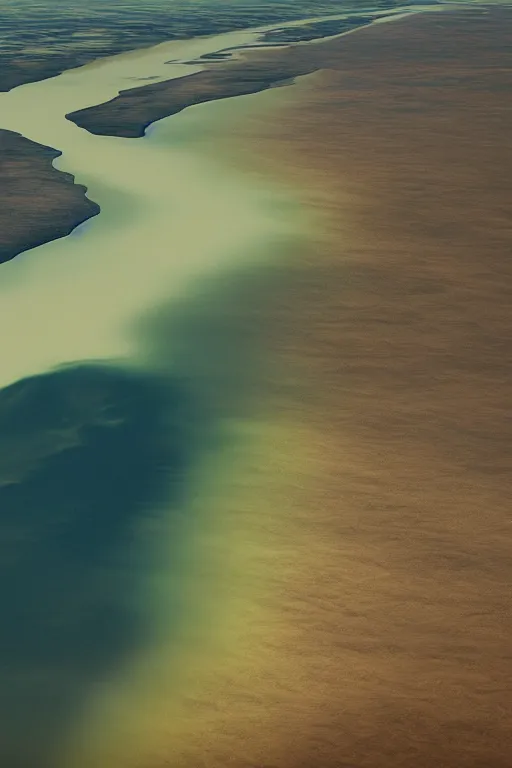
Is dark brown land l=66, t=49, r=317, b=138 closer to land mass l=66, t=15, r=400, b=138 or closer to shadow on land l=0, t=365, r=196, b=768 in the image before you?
land mass l=66, t=15, r=400, b=138

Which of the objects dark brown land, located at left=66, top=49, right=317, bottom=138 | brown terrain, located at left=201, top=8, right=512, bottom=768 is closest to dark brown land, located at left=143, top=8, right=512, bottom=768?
brown terrain, located at left=201, top=8, right=512, bottom=768

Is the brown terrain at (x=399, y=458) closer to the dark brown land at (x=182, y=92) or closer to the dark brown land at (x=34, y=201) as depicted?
the dark brown land at (x=34, y=201)

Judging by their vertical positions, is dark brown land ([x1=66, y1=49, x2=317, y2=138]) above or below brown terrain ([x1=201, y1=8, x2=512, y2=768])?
above

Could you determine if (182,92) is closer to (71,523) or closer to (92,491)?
(92,491)

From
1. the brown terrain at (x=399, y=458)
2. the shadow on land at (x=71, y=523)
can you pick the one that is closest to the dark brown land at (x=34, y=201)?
the brown terrain at (x=399, y=458)

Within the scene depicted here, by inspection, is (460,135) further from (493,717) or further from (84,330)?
(493,717)

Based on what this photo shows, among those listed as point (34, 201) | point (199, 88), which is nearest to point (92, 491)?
point (34, 201)

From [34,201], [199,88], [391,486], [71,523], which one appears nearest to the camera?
[71,523]
